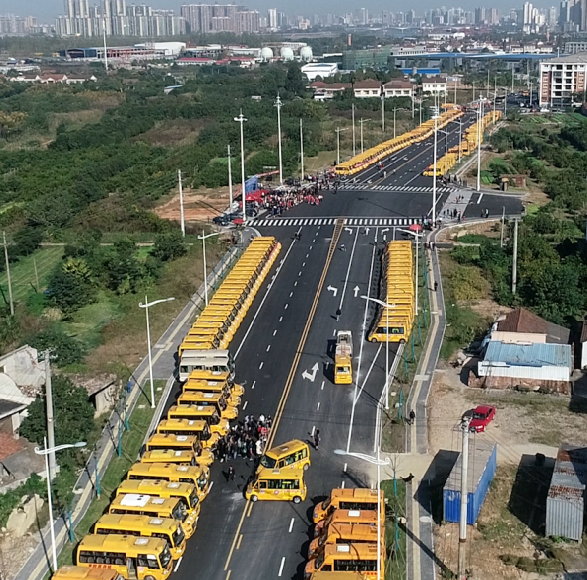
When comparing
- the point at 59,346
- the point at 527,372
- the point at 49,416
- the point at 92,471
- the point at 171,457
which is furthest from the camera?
the point at 59,346

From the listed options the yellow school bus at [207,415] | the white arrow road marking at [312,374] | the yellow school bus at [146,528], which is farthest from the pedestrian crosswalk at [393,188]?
the yellow school bus at [146,528]

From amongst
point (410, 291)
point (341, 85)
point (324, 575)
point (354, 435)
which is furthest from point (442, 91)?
point (324, 575)

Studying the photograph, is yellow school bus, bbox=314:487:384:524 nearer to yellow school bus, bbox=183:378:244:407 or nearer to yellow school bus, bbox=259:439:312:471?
yellow school bus, bbox=259:439:312:471

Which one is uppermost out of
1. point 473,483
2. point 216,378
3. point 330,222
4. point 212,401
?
point 330,222

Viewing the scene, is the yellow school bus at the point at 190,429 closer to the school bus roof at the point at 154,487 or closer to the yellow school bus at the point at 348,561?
the school bus roof at the point at 154,487

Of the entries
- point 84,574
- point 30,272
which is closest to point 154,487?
point 84,574

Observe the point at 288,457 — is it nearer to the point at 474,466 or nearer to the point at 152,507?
the point at 152,507
